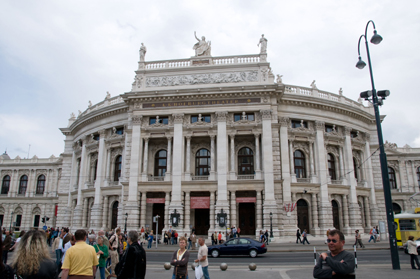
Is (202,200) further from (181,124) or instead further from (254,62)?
(254,62)

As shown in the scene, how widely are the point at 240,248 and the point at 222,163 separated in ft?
46.7

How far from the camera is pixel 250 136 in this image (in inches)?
1486

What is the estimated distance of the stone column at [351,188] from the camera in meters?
38.2

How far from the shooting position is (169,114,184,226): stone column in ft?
113

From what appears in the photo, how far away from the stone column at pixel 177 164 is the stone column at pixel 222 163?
4065 mm

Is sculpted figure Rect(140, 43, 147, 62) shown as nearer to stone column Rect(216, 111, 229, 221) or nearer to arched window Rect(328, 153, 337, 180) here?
stone column Rect(216, 111, 229, 221)

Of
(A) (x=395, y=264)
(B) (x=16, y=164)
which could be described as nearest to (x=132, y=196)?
(A) (x=395, y=264)

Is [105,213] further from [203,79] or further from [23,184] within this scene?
[23,184]

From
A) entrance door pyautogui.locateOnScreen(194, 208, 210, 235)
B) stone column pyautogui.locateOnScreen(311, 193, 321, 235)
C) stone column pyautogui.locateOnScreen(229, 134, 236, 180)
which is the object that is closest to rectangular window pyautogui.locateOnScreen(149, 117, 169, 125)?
stone column pyautogui.locateOnScreen(229, 134, 236, 180)

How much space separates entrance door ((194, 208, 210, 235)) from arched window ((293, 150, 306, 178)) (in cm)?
1154

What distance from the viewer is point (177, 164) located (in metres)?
35.8

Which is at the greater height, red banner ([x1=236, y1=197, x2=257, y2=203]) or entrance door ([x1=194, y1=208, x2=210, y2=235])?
red banner ([x1=236, y1=197, x2=257, y2=203])

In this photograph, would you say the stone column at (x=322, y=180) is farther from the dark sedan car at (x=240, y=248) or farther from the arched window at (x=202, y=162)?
the dark sedan car at (x=240, y=248)

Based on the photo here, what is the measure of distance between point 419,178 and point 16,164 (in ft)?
225
